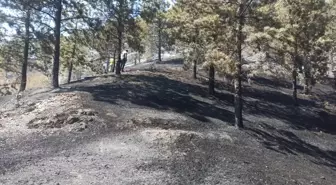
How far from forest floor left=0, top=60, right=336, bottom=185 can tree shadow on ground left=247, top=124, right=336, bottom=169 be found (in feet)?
0.14

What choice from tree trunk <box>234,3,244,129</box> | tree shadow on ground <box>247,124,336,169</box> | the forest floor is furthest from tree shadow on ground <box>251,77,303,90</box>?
tree trunk <box>234,3,244,129</box>

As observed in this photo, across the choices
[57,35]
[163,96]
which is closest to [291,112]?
[163,96]

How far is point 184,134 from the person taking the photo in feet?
38.3

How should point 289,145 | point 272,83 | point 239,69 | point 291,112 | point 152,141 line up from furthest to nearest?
point 272,83, point 291,112, point 239,69, point 289,145, point 152,141

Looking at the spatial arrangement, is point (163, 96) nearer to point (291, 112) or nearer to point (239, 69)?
point (239, 69)

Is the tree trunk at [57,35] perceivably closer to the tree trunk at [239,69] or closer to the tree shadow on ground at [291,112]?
the tree shadow on ground at [291,112]

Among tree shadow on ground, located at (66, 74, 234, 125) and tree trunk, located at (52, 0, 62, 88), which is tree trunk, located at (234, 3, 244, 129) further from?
tree trunk, located at (52, 0, 62, 88)

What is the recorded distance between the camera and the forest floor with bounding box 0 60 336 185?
30.2 ft

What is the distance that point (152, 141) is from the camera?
436 inches

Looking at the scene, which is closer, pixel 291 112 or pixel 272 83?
pixel 291 112

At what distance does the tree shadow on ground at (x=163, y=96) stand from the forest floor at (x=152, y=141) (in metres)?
0.05

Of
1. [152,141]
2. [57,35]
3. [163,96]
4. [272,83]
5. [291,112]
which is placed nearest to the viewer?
[152,141]

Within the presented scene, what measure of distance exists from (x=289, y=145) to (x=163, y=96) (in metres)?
5.89

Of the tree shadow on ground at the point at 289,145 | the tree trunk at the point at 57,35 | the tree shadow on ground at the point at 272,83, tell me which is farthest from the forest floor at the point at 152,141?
the tree shadow on ground at the point at 272,83
